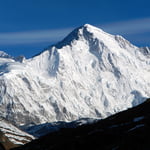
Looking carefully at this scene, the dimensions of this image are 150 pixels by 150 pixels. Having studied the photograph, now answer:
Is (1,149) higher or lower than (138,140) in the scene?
higher

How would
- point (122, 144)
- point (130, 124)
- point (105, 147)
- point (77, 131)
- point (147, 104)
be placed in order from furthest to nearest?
point (147, 104) < point (77, 131) < point (130, 124) < point (105, 147) < point (122, 144)

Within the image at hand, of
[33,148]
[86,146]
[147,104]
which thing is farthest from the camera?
[147,104]

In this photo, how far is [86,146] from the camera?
11150 centimetres

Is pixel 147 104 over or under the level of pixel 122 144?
over

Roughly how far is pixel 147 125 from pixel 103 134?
12.8 m

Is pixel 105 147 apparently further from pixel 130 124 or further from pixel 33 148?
pixel 33 148

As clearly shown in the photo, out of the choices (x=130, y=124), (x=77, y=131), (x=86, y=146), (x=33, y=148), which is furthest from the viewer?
(x=77, y=131)

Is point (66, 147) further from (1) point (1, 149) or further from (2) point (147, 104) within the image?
(2) point (147, 104)

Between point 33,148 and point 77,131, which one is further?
point 77,131

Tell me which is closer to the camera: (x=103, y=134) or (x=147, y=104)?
(x=103, y=134)

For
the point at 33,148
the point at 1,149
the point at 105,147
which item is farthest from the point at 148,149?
the point at 1,149


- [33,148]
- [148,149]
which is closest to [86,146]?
[148,149]

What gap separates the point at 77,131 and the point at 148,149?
65.5m

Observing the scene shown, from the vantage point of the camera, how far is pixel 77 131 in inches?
5994
